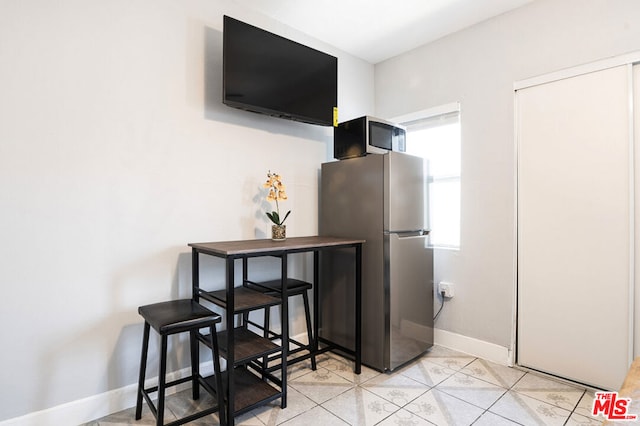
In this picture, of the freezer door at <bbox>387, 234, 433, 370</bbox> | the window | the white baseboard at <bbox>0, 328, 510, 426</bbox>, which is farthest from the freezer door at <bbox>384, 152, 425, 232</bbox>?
the white baseboard at <bbox>0, 328, 510, 426</bbox>

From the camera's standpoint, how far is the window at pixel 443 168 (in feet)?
9.30

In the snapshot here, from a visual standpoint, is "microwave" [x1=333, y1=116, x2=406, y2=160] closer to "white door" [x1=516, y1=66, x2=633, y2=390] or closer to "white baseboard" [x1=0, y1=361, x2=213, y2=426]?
"white door" [x1=516, y1=66, x2=633, y2=390]

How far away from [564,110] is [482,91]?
23.6 inches

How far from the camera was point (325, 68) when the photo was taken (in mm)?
2703

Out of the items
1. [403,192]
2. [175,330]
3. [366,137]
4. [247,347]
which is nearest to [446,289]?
[403,192]

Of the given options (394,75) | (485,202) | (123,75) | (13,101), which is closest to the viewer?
(13,101)

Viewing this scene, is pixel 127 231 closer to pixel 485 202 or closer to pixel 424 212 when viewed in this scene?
pixel 424 212

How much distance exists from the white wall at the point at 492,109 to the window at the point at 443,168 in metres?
0.09

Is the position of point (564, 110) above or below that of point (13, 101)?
above

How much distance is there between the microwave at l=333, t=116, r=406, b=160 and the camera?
8.34 ft

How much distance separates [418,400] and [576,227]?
1526 millimetres

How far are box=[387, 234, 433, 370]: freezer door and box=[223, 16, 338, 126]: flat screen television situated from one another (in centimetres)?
120

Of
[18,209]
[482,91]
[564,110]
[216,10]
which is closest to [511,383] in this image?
[564,110]

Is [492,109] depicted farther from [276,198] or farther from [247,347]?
[247,347]
